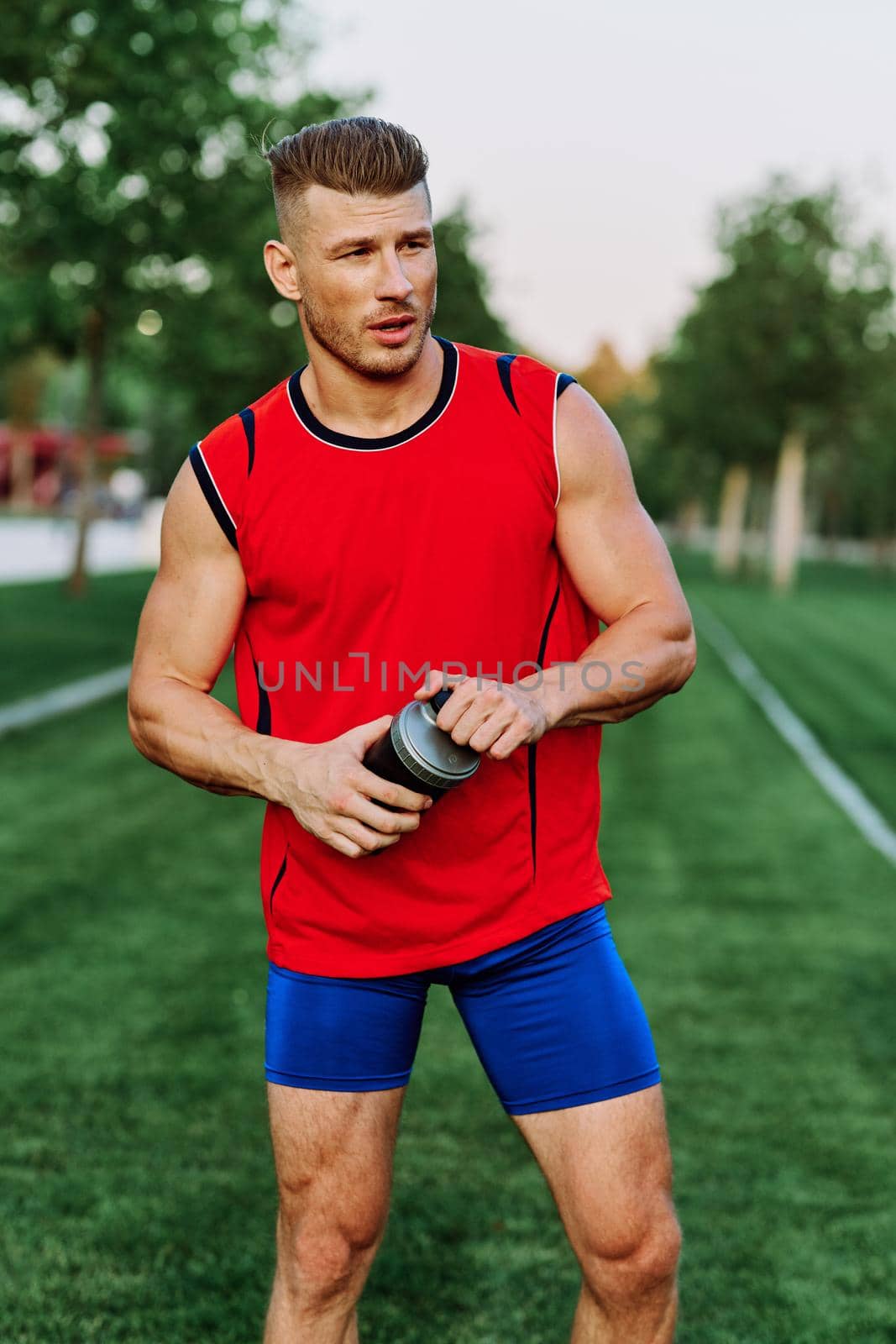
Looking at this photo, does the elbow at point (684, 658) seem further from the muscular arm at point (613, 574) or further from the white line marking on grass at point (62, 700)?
the white line marking on grass at point (62, 700)

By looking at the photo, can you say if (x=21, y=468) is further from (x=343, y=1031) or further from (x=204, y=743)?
(x=343, y=1031)

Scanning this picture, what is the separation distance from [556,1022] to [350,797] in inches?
23.8

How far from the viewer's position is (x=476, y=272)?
38.4 metres

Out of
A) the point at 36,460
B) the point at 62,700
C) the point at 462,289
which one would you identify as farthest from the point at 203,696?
the point at 36,460

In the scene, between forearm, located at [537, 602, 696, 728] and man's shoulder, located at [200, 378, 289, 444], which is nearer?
forearm, located at [537, 602, 696, 728]

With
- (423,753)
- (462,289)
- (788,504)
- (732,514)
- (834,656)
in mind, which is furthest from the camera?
(732,514)

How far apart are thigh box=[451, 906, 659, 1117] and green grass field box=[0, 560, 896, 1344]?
164 centimetres

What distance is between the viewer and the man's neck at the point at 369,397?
2.98 m

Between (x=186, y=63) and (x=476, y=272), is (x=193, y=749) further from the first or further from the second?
(x=476, y=272)

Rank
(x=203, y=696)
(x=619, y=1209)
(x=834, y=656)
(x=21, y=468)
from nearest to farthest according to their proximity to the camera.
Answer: (x=619, y=1209), (x=203, y=696), (x=834, y=656), (x=21, y=468)

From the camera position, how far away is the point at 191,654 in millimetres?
3139

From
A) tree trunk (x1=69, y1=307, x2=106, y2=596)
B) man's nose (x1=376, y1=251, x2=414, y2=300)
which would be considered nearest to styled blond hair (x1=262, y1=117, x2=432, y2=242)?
man's nose (x1=376, y1=251, x2=414, y2=300)

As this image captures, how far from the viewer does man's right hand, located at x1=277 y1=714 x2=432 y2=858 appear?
2.73 metres

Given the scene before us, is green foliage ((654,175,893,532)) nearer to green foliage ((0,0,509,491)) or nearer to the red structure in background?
green foliage ((0,0,509,491))
